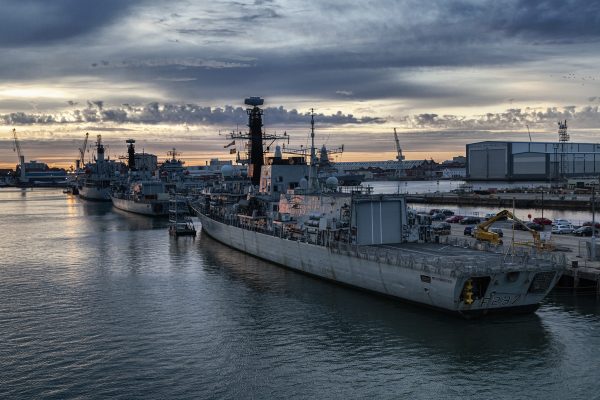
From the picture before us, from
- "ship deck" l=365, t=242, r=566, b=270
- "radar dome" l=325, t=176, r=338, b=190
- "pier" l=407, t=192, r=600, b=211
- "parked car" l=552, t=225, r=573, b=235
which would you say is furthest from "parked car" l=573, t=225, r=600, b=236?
"pier" l=407, t=192, r=600, b=211

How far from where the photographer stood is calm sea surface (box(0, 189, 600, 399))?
968 inches

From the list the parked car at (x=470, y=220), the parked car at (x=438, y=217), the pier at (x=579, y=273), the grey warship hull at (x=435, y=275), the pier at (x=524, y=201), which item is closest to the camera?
the grey warship hull at (x=435, y=275)

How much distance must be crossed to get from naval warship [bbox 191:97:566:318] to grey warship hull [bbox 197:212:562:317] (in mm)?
58

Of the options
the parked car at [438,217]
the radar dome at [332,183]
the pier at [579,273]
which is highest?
the radar dome at [332,183]

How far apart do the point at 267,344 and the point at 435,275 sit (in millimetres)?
10148

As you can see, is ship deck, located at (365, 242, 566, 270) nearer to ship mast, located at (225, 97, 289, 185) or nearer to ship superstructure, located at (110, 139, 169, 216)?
ship mast, located at (225, 97, 289, 185)

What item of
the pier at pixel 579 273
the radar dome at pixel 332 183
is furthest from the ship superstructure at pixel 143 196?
the pier at pixel 579 273

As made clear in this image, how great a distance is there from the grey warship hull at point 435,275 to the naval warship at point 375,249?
58 mm

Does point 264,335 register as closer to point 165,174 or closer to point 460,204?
point 460,204

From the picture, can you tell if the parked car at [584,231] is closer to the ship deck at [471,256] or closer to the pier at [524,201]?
the ship deck at [471,256]

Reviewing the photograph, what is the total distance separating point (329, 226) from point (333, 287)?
16.6ft

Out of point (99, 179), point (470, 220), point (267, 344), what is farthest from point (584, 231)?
point (99, 179)

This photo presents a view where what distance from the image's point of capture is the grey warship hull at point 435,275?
1238 inches

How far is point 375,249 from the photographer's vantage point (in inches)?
1521
